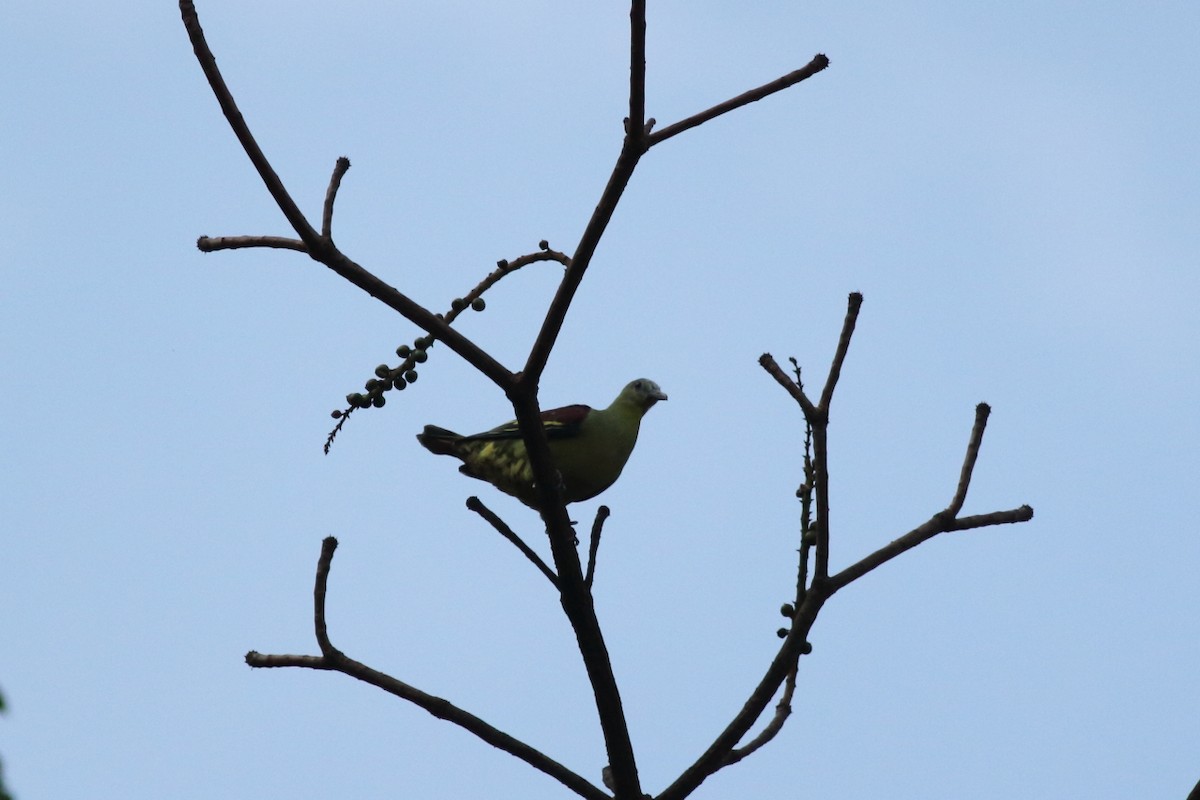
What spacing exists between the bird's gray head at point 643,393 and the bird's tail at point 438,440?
99cm

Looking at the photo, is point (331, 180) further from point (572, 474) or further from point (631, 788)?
point (572, 474)

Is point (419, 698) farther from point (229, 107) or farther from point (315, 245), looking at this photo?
point (229, 107)

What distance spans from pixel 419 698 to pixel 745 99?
188 centimetres

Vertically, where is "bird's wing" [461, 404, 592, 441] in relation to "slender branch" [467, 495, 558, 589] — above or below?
above

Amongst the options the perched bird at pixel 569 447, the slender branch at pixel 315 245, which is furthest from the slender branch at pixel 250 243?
the perched bird at pixel 569 447

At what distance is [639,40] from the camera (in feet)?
9.88

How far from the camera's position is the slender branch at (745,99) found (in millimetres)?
3211

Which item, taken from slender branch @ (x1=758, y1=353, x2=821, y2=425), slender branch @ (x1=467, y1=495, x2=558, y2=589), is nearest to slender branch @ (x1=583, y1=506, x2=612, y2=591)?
slender branch @ (x1=467, y1=495, x2=558, y2=589)

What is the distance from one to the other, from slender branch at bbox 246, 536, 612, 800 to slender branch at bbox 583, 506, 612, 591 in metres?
0.51

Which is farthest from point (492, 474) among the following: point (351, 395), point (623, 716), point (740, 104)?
point (740, 104)

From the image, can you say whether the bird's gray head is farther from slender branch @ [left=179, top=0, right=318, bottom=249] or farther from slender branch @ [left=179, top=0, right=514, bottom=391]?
slender branch @ [left=179, top=0, right=318, bottom=249]

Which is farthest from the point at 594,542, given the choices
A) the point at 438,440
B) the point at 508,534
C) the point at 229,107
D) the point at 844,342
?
the point at 438,440

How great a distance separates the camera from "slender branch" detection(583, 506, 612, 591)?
3777 mm

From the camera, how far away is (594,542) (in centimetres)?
386
